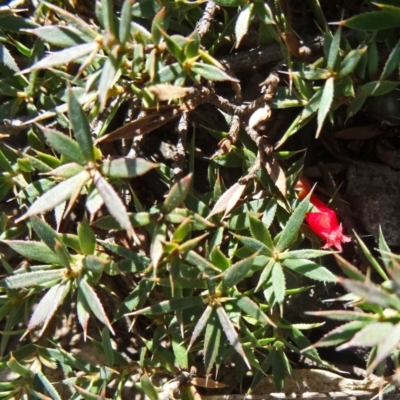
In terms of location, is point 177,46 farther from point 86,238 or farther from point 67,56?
point 86,238

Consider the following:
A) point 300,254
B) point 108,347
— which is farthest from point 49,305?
point 300,254

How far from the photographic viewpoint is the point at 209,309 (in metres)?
1.74

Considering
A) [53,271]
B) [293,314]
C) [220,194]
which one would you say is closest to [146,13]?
[220,194]

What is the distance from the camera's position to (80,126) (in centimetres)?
156

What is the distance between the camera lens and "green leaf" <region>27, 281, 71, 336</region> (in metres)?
1.68

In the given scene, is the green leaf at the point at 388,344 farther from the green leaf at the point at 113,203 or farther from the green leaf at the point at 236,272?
the green leaf at the point at 113,203

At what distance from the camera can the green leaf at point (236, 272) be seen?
5.51 feet

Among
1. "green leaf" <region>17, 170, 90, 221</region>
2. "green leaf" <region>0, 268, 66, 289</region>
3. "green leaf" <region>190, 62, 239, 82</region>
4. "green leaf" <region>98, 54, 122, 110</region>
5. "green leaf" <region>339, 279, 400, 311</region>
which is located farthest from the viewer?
"green leaf" <region>0, 268, 66, 289</region>

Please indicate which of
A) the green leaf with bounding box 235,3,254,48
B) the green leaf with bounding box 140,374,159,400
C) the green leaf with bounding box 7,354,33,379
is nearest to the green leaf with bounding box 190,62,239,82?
the green leaf with bounding box 235,3,254,48

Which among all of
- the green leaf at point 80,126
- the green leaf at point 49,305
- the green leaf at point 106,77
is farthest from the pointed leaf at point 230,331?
the green leaf at point 106,77

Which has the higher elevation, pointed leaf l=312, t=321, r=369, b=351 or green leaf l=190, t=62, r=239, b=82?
Answer: green leaf l=190, t=62, r=239, b=82

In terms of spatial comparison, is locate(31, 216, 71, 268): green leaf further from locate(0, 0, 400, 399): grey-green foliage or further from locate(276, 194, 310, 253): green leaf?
locate(276, 194, 310, 253): green leaf

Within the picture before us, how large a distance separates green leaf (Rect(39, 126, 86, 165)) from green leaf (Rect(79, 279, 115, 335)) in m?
0.37

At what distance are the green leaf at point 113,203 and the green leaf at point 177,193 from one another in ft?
0.50
